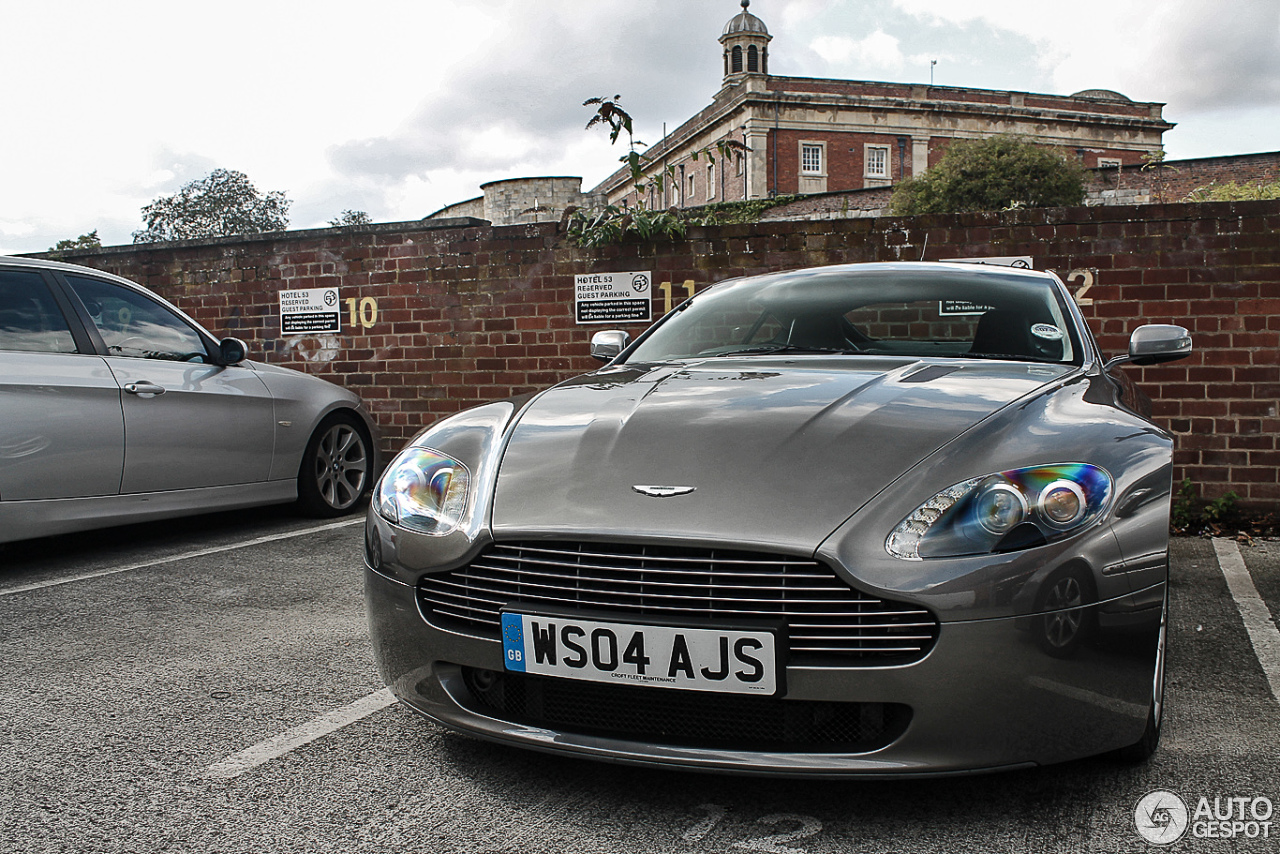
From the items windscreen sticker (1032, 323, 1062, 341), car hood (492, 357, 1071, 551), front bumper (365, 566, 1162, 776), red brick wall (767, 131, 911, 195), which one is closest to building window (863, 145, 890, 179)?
red brick wall (767, 131, 911, 195)

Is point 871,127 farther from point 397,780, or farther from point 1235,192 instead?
point 397,780

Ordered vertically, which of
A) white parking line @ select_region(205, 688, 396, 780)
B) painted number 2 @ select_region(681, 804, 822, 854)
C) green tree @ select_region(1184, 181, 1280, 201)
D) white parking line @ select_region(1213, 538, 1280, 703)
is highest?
green tree @ select_region(1184, 181, 1280, 201)

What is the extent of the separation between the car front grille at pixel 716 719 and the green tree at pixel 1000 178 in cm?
3525

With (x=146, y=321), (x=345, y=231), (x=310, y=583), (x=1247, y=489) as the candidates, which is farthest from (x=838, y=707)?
(x=345, y=231)

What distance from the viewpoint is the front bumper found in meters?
1.77

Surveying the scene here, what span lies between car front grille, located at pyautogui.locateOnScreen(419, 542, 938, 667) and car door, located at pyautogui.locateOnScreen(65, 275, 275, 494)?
137 inches

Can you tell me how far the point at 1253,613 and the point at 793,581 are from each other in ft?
9.15

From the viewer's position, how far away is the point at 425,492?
Answer: 7.36 feet

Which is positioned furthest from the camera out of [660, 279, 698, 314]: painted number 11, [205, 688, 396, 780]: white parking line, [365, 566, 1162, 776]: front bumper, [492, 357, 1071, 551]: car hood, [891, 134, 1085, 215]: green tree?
[891, 134, 1085, 215]: green tree

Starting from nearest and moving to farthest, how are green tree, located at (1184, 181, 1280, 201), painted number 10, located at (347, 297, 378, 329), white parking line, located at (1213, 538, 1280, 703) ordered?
white parking line, located at (1213, 538, 1280, 703)
painted number 10, located at (347, 297, 378, 329)
green tree, located at (1184, 181, 1280, 201)

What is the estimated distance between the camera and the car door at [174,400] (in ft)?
15.7

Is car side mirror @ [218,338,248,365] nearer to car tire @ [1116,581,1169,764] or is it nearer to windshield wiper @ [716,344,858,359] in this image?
windshield wiper @ [716,344,858,359]

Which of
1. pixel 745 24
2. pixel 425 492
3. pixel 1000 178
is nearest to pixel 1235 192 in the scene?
pixel 1000 178

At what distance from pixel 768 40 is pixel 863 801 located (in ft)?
226
